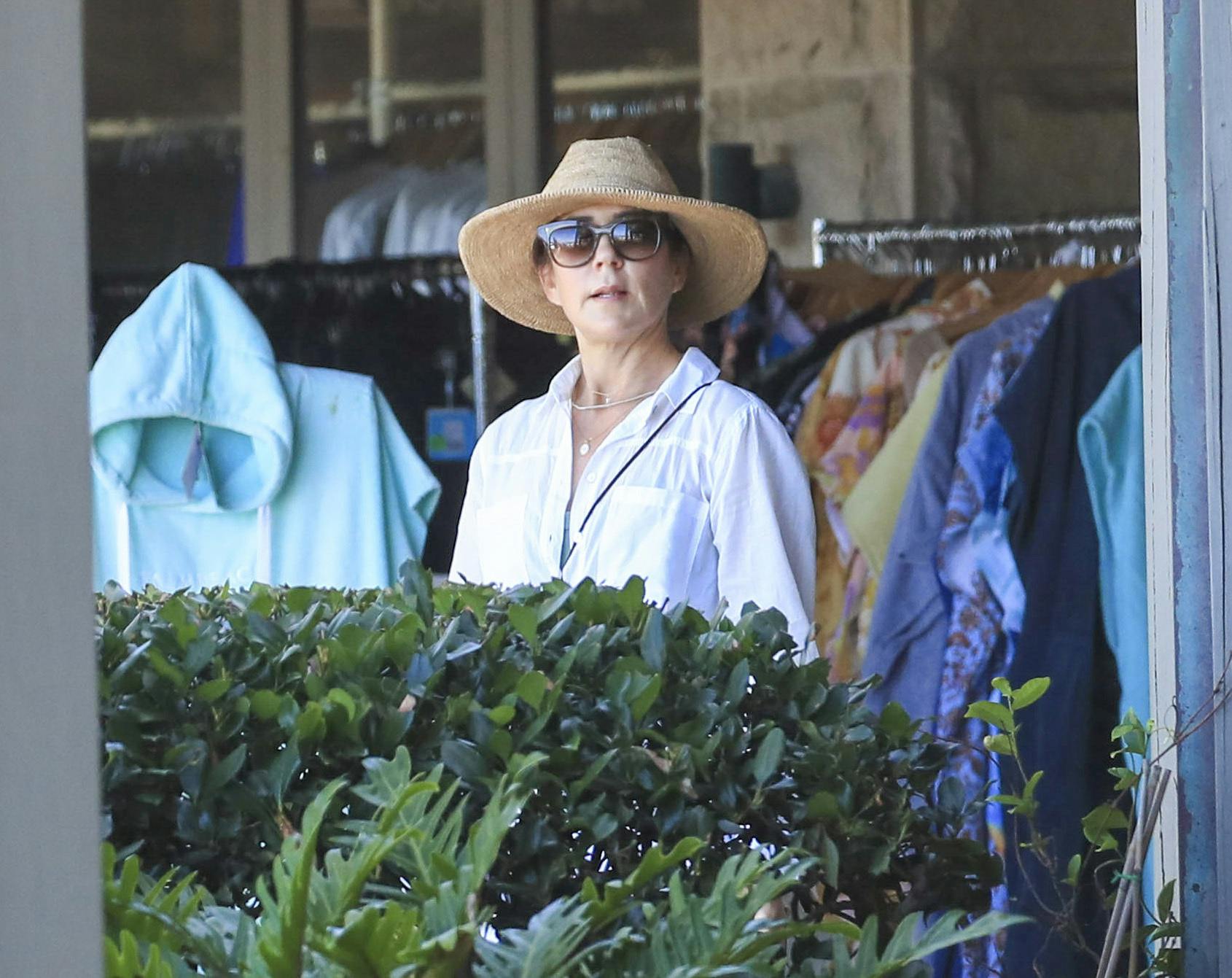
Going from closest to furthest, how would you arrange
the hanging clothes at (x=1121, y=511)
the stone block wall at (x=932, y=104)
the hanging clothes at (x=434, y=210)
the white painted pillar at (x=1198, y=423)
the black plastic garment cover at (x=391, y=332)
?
the white painted pillar at (x=1198, y=423) → the hanging clothes at (x=1121, y=511) → the black plastic garment cover at (x=391, y=332) → the stone block wall at (x=932, y=104) → the hanging clothes at (x=434, y=210)

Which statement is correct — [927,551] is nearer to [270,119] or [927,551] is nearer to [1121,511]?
[1121,511]

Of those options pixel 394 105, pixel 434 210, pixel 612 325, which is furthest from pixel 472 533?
pixel 394 105

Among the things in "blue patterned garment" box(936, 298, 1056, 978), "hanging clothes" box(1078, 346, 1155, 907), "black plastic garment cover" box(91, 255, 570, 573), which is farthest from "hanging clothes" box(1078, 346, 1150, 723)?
"black plastic garment cover" box(91, 255, 570, 573)

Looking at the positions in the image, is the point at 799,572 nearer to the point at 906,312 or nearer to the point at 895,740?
the point at 895,740

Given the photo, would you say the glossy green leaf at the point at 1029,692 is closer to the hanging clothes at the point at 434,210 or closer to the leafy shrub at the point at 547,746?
the leafy shrub at the point at 547,746

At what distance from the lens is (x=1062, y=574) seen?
327cm

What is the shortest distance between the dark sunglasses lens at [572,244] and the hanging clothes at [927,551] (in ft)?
3.39

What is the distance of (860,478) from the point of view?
3693 millimetres

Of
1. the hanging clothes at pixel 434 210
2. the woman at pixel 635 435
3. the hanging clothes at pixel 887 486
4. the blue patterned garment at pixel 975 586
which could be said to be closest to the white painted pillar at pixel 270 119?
the hanging clothes at pixel 434 210

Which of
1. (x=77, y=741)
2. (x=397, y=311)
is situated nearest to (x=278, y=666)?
(x=77, y=741)

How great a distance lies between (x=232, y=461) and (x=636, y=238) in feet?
4.41

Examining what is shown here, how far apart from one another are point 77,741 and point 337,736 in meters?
0.57

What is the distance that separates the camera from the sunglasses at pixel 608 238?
271cm

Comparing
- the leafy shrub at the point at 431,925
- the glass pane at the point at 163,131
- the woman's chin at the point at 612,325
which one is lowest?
the leafy shrub at the point at 431,925
